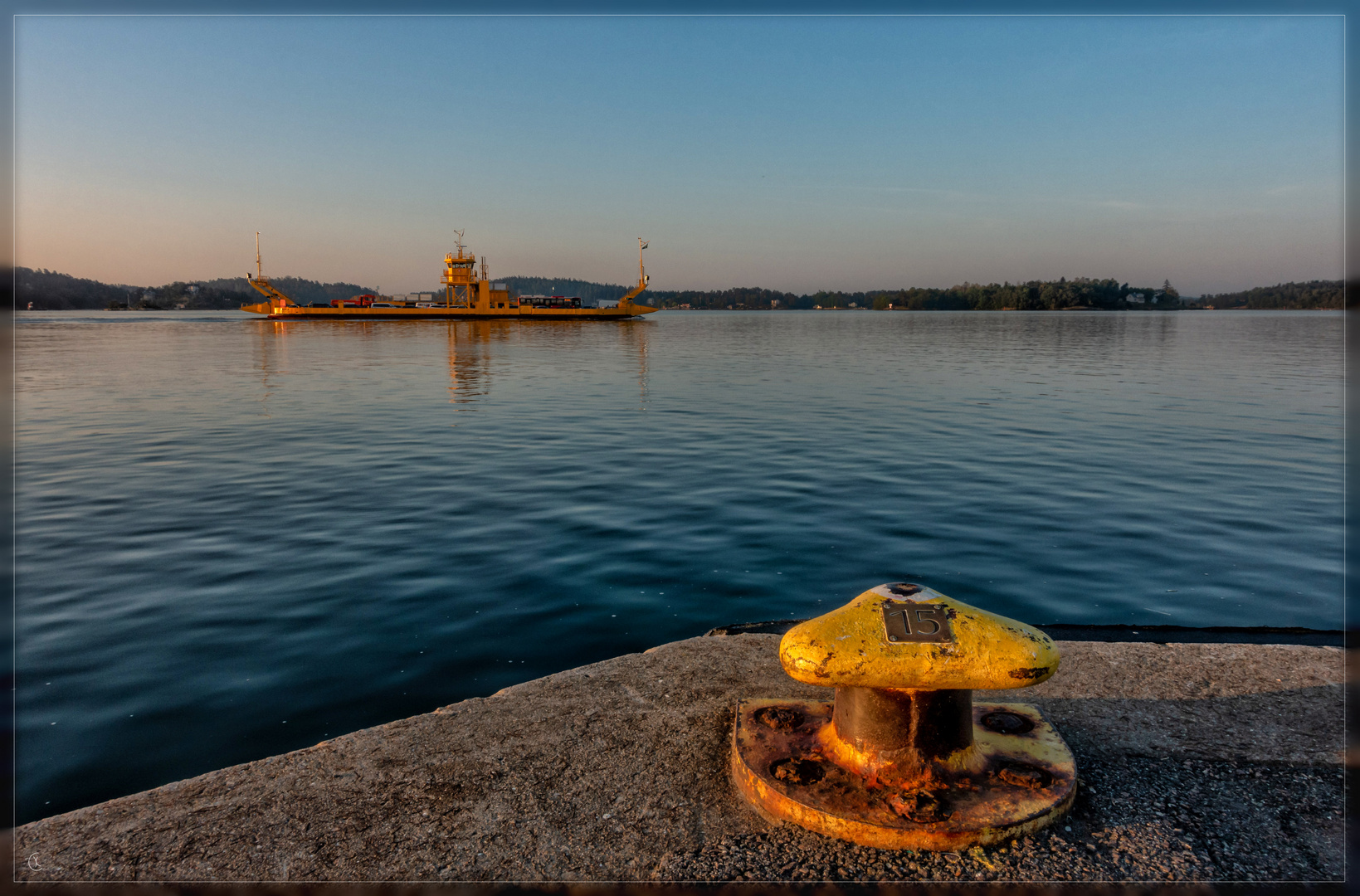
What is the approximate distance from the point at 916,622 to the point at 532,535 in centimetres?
483

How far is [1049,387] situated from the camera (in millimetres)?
18781

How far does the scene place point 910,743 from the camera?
2.70 m

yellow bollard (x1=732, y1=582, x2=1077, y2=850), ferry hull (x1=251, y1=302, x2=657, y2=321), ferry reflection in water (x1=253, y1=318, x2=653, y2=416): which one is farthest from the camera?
ferry hull (x1=251, y1=302, x2=657, y2=321)

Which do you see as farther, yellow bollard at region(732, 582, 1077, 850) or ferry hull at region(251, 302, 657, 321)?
ferry hull at region(251, 302, 657, 321)

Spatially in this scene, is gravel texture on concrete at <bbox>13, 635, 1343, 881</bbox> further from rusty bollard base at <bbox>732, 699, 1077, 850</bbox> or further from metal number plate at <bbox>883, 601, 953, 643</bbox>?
metal number plate at <bbox>883, 601, 953, 643</bbox>

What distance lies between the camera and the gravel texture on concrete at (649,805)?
236 cm

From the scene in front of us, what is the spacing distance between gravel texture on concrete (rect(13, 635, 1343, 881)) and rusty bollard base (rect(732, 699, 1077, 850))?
0.06m

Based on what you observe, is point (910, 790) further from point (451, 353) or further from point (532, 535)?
point (451, 353)

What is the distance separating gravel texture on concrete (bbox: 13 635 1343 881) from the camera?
2363mm

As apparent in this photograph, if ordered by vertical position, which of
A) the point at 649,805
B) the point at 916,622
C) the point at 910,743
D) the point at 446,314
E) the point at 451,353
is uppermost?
the point at 446,314

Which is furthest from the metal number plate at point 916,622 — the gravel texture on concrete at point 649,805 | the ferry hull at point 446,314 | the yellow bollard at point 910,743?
the ferry hull at point 446,314

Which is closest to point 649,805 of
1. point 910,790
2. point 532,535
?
point 910,790

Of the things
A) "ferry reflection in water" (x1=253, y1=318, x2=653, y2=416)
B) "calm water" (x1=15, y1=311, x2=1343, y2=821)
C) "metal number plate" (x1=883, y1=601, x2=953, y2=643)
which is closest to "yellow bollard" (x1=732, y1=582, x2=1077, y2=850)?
"metal number plate" (x1=883, y1=601, x2=953, y2=643)

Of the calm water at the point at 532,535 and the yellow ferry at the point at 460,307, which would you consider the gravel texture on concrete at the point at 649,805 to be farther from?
the yellow ferry at the point at 460,307
